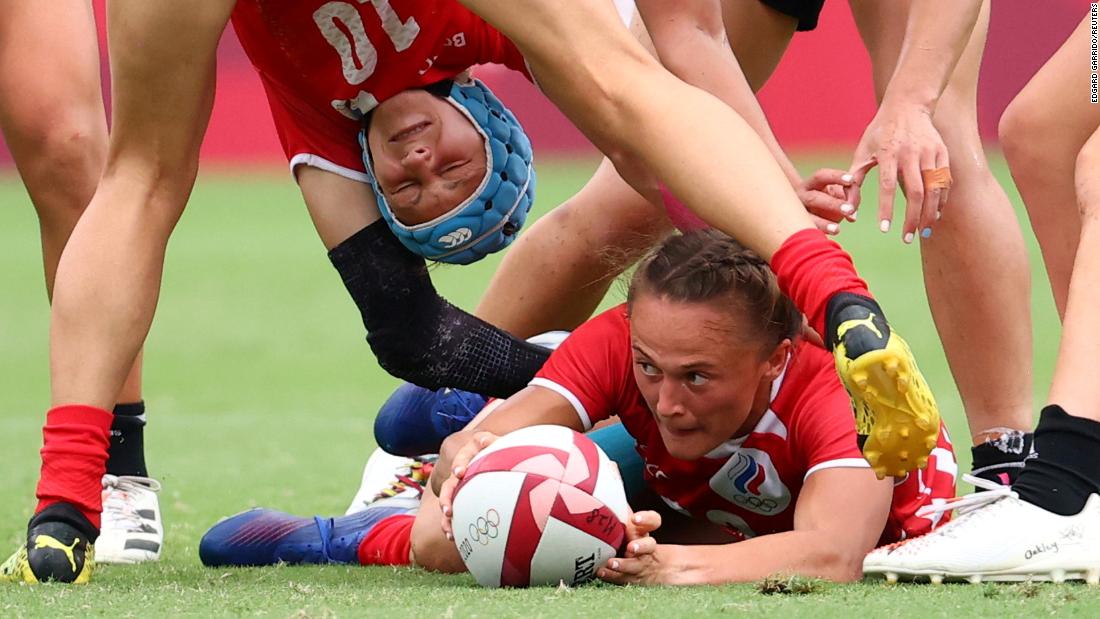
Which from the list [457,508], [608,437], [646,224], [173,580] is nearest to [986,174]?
[646,224]

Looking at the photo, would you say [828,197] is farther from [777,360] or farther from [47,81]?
[47,81]

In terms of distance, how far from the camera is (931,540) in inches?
114

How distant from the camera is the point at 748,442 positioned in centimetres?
329

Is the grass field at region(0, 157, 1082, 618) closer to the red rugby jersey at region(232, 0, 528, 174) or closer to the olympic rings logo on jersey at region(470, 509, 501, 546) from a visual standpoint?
the olympic rings logo on jersey at region(470, 509, 501, 546)

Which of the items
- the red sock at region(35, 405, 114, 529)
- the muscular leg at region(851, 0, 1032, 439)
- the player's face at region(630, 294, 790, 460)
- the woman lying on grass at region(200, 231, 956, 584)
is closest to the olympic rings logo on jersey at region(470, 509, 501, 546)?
the woman lying on grass at region(200, 231, 956, 584)

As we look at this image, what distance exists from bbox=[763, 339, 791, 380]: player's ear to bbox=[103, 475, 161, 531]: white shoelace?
5.28 ft

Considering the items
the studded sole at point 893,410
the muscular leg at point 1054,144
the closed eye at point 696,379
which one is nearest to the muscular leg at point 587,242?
the muscular leg at point 1054,144

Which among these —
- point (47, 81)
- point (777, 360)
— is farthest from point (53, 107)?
point (777, 360)

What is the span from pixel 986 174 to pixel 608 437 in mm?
1117

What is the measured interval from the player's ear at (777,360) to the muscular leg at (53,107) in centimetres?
177

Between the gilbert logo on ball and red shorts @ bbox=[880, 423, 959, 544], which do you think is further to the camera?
red shorts @ bbox=[880, 423, 959, 544]

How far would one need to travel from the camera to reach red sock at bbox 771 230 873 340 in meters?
2.66

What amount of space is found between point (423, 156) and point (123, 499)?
1.16m

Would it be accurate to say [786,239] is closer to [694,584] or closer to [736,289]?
[736,289]
